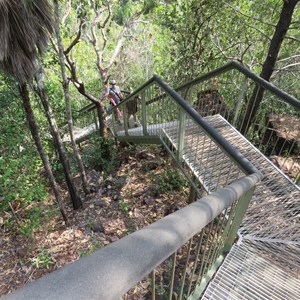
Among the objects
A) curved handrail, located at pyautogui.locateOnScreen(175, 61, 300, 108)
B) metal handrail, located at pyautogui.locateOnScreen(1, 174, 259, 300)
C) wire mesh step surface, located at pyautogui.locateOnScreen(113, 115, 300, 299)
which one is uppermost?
metal handrail, located at pyautogui.locateOnScreen(1, 174, 259, 300)

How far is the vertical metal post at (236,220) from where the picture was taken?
1785 millimetres

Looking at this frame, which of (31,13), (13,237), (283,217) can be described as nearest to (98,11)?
(31,13)

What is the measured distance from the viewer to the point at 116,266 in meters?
0.57

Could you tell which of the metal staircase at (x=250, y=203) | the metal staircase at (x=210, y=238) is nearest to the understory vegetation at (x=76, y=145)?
the metal staircase at (x=250, y=203)

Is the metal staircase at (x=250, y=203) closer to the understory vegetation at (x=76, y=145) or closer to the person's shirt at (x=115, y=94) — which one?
the understory vegetation at (x=76, y=145)

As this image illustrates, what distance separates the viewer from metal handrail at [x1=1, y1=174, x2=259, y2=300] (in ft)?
1.59

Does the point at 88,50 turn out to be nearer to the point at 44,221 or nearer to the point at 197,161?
the point at 44,221

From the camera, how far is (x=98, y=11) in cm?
560

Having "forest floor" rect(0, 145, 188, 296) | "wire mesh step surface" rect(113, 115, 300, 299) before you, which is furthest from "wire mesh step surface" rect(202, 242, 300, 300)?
"forest floor" rect(0, 145, 188, 296)

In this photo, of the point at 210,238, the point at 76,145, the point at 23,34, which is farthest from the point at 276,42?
the point at 76,145

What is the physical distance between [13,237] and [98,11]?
534 cm

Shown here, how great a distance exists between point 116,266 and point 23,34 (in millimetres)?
3044

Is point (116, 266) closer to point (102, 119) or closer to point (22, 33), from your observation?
point (22, 33)

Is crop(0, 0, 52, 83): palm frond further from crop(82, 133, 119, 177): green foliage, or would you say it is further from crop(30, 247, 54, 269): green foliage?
crop(82, 133, 119, 177): green foliage
